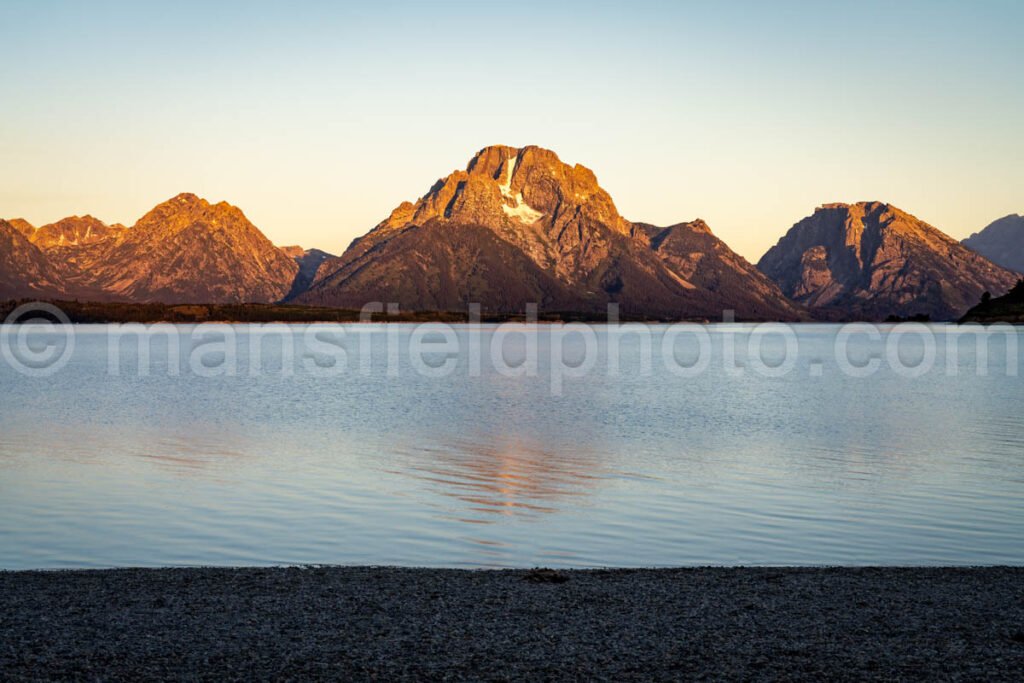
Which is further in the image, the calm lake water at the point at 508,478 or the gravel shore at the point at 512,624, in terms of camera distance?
the calm lake water at the point at 508,478

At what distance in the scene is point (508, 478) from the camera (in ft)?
130

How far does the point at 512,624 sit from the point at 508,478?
21.9 m

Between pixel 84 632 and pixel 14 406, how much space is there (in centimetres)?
6160

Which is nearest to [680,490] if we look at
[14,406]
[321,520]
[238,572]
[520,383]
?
[321,520]

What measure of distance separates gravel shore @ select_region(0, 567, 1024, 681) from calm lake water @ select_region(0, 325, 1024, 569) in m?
3.76

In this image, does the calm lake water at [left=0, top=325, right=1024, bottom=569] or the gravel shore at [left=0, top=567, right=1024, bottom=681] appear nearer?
the gravel shore at [left=0, top=567, right=1024, bottom=681]

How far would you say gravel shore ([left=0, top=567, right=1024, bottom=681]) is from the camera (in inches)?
594

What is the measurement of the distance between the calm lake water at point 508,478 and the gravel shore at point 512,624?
3758 millimetres

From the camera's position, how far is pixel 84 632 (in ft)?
55.7

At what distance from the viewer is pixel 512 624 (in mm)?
17797

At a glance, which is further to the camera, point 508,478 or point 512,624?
point 508,478

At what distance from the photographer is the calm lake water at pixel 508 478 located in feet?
88.7

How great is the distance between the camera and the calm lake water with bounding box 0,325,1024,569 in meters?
27.0

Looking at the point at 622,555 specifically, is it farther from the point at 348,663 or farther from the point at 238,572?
the point at 348,663
